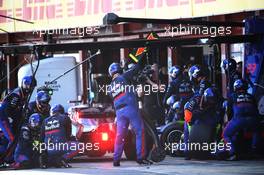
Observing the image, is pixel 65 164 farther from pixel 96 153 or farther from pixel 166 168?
pixel 166 168

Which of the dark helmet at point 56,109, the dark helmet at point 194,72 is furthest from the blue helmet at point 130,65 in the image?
the dark helmet at point 56,109

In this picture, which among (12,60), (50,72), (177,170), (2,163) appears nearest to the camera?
(177,170)

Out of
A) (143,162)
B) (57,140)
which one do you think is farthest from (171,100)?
(57,140)

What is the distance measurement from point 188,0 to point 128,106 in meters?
3.53

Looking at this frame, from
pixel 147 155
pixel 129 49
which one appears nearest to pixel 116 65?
pixel 129 49

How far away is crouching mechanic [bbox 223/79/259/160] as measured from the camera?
13.4m

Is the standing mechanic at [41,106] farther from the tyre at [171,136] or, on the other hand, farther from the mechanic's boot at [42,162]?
the tyre at [171,136]

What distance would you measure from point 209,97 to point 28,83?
3016 mm

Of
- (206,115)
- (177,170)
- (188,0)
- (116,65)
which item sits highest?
(188,0)

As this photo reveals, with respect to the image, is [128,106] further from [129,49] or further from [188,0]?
[188,0]

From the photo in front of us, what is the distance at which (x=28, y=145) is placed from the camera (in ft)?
44.7

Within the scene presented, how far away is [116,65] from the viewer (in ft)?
44.6

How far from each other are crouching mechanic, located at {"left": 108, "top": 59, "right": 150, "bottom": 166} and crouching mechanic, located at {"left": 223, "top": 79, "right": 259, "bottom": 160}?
140 centimetres

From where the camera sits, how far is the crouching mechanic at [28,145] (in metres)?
13.6
